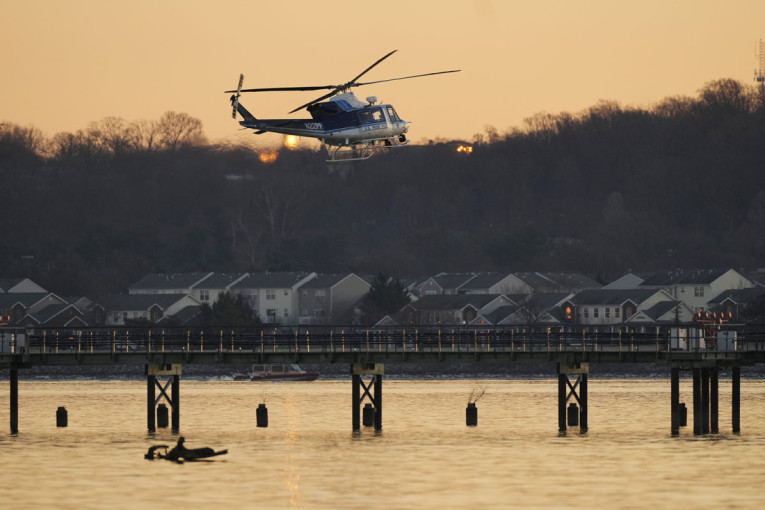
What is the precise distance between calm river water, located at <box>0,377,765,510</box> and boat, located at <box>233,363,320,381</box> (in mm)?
35936

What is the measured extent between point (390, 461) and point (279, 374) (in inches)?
2996

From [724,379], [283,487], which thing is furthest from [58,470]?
[724,379]

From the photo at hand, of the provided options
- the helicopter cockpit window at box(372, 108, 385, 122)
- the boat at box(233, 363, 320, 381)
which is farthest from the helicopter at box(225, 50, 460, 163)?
the boat at box(233, 363, 320, 381)

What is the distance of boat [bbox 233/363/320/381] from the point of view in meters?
152

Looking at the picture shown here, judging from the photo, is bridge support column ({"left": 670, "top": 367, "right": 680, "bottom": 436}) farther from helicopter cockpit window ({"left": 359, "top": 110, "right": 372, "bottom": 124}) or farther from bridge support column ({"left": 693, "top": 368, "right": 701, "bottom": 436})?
helicopter cockpit window ({"left": 359, "top": 110, "right": 372, "bottom": 124})

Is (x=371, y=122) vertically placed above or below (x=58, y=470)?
above

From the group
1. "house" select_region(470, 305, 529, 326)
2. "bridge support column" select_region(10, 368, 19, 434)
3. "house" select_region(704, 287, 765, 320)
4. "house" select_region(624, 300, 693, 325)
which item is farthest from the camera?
"house" select_region(470, 305, 529, 326)

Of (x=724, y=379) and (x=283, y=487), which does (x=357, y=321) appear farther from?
(x=283, y=487)

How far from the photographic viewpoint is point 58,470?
7462 cm

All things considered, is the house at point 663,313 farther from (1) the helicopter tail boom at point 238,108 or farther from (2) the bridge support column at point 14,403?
(2) the bridge support column at point 14,403

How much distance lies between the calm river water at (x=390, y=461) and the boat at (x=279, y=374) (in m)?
35.9

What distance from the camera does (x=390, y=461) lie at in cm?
7744

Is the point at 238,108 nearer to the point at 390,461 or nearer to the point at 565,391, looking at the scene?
the point at 565,391

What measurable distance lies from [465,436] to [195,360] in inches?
535
